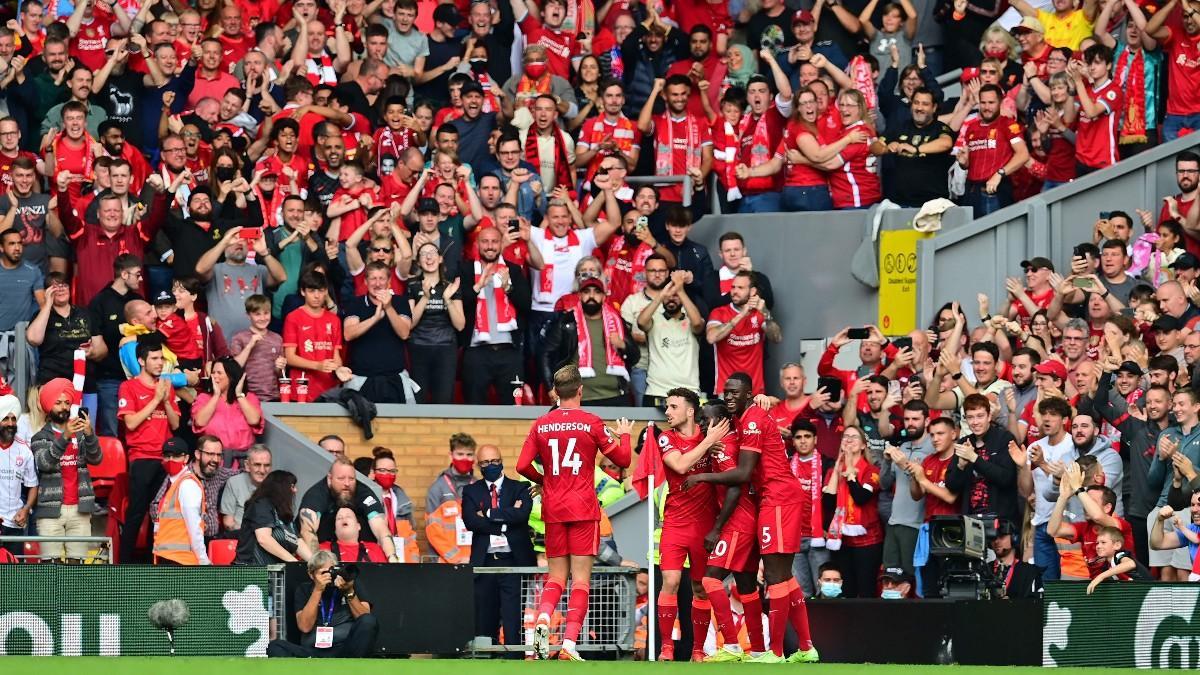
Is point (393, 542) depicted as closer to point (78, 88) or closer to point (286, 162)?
point (286, 162)

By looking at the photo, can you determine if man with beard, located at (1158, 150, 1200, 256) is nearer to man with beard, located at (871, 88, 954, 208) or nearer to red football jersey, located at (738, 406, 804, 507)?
man with beard, located at (871, 88, 954, 208)

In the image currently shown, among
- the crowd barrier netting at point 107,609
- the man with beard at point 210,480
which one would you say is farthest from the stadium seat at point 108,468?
the crowd barrier netting at point 107,609

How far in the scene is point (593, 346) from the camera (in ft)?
72.5

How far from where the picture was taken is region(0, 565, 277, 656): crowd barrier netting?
15547 mm

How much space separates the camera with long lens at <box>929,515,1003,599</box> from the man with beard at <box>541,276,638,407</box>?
4695 millimetres

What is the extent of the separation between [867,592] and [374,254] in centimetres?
573

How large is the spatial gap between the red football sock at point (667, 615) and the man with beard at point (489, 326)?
19.6 ft

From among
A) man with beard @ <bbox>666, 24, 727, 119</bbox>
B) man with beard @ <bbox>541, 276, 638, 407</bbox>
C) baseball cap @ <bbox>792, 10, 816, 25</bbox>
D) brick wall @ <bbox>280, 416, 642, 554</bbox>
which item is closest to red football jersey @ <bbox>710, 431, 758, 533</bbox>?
brick wall @ <bbox>280, 416, 642, 554</bbox>

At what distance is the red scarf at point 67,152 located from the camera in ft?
74.2

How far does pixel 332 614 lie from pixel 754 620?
3109 mm

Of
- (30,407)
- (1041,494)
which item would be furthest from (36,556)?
(1041,494)

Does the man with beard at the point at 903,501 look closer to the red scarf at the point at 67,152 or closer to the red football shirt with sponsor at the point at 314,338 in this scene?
the red football shirt with sponsor at the point at 314,338

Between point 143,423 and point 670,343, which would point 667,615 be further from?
point 670,343

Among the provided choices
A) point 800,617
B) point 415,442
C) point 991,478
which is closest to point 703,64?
point 415,442
